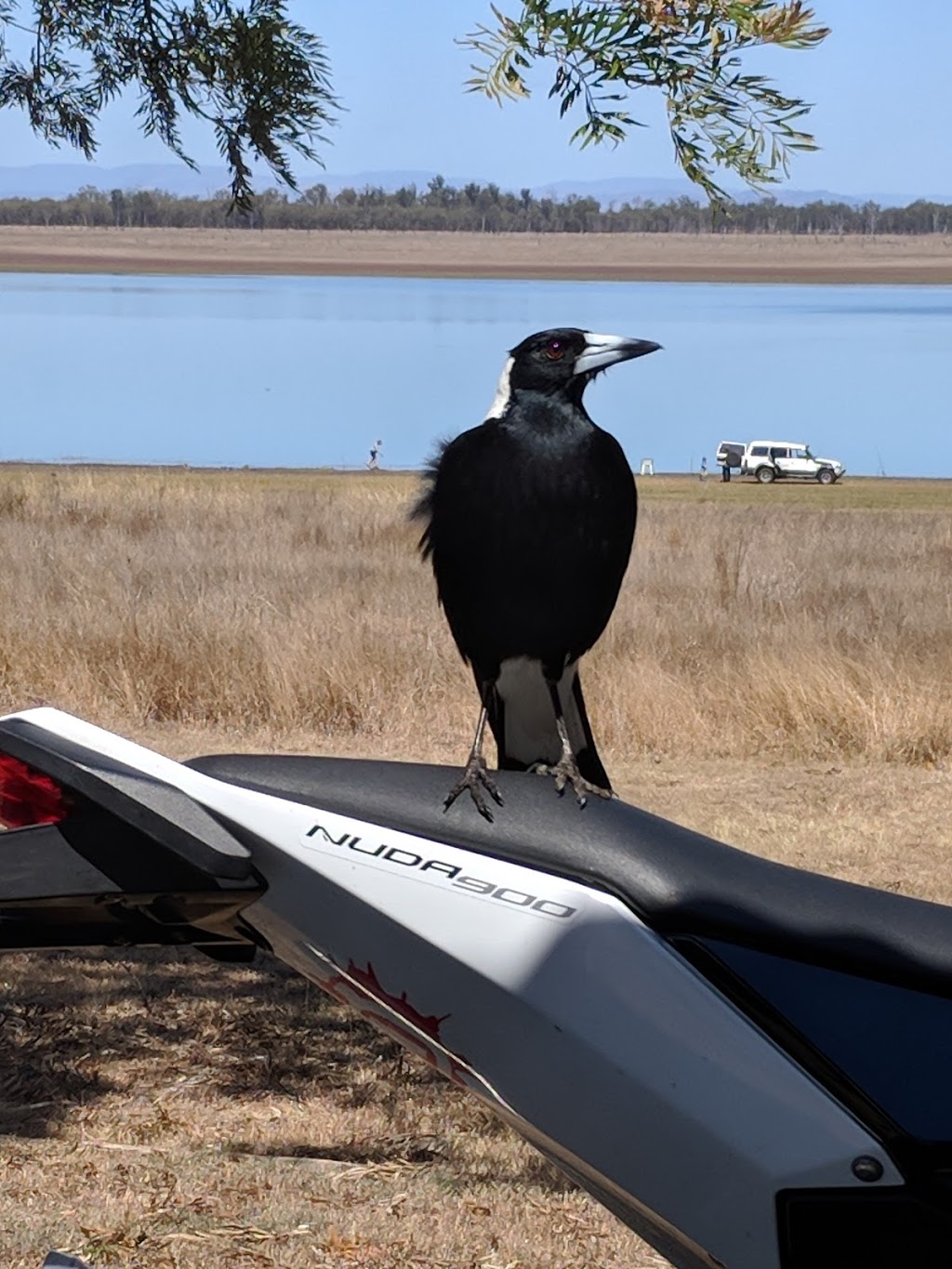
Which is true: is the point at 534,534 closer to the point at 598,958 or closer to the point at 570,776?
the point at 570,776

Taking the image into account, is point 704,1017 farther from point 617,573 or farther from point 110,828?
point 617,573

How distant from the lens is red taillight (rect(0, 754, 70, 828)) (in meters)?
1.88

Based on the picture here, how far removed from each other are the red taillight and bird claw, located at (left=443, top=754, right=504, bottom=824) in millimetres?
439

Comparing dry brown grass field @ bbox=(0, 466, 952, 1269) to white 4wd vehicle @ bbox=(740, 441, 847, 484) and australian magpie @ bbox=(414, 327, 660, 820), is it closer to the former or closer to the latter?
australian magpie @ bbox=(414, 327, 660, 820)

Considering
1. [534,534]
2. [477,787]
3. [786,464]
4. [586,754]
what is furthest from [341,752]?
[786,464]

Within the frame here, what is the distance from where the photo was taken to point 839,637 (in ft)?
30.0

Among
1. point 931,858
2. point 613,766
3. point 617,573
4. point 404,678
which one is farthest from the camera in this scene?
point 404,678

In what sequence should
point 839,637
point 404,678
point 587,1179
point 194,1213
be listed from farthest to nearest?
point 839,637 → point 404,678 → point 194,1213 → point 587,1179

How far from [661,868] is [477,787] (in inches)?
11.8

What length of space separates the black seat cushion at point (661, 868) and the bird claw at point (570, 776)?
0.35 m

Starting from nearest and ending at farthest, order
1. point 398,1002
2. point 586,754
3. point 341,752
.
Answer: point 398,1002 < point 586,754 < point 341,752

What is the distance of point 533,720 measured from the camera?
2.76m

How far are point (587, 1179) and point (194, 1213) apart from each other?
134 cm

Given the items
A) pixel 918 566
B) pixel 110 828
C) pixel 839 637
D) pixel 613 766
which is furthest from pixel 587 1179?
pixel 918 566
